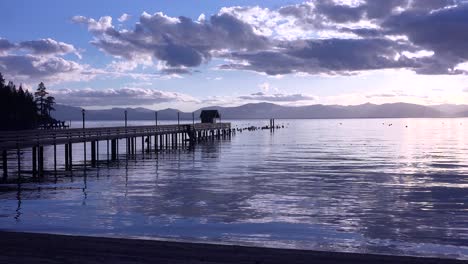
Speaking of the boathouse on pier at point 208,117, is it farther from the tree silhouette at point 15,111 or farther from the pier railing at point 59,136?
the pier railing at point 59,136

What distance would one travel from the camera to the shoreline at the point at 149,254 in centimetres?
1044

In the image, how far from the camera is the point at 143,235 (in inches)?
576

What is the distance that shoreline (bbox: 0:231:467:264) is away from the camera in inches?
411

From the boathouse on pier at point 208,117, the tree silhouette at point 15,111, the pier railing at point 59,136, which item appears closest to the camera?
the pier railing at point 59,136

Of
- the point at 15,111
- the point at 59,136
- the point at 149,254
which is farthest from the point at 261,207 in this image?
the point at 15,111

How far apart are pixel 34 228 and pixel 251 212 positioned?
23.2 ft

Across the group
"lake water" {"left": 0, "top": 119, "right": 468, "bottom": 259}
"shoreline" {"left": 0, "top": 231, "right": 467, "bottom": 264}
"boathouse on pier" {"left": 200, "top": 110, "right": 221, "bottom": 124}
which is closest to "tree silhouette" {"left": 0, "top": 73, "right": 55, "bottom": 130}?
"boathouse on pier" {"left": 200, "top": 110, "right": 221, "bottom": 124}

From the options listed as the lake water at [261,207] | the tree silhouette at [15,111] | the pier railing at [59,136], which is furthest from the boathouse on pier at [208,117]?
the lake water at [261,207]

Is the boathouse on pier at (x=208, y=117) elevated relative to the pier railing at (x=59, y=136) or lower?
elevated

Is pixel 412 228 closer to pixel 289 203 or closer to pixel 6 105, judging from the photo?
pixel 289 203

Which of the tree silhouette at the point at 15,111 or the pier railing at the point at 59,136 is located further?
the tree silhouette at the point at 15,111

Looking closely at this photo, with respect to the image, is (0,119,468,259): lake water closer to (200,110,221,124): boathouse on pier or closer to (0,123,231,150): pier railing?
(0,123,231,150): pier railing

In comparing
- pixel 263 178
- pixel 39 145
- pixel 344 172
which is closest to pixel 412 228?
pixel 263 178

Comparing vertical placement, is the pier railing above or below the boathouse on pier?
below
